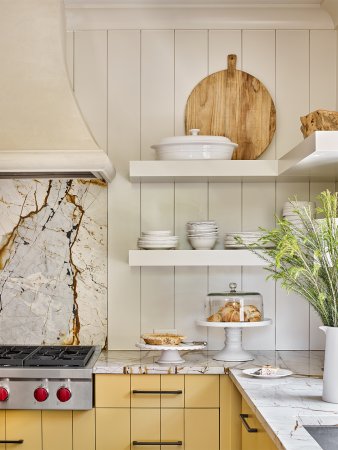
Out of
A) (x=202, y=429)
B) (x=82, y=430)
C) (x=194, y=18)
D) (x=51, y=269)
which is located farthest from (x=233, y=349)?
(x=194, y=18)

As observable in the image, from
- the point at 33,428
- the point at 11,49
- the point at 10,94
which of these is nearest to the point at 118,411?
the point at 33,428

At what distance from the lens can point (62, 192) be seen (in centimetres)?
359

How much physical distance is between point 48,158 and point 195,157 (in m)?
0.69

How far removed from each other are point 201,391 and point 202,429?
156 millimetres

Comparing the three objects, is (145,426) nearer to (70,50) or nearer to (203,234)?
(203,234)

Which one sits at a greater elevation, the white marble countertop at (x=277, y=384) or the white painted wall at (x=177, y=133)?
the white painted wall at (x=177, y=133)

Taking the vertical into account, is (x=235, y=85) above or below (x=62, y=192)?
above

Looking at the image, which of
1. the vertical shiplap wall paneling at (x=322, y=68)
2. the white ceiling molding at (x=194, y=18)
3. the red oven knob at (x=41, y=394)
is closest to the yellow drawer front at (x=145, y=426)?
the red oven knob at (x=41, y=394)

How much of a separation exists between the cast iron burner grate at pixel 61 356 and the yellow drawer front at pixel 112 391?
109 millimetres

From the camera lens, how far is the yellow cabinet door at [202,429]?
9.84ft

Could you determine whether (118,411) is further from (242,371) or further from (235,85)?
(235,85)

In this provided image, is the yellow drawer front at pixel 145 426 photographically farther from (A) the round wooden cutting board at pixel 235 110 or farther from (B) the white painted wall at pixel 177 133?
(A) the round wooden cutting board at pixel 235 110

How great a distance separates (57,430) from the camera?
2.98 meters

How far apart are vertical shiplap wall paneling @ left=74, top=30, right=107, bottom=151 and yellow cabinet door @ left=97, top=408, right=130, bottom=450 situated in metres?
1.32
